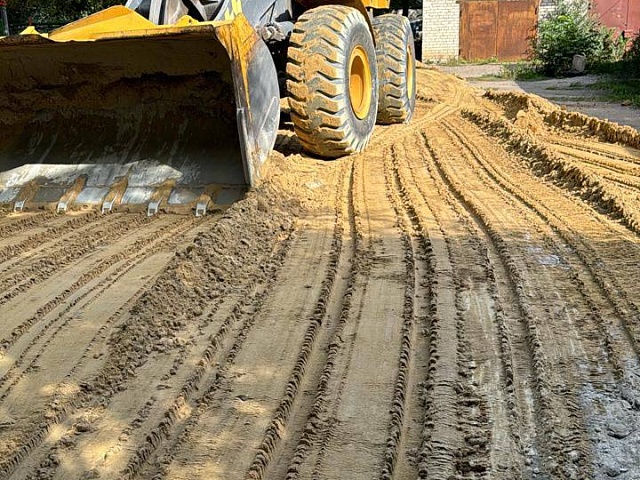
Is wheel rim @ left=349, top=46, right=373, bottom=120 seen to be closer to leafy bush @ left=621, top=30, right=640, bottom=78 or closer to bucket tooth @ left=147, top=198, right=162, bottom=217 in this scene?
bucket tooth @ left=147, top=198, right=162, bottom=217

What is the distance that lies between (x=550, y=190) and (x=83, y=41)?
3.78 metres

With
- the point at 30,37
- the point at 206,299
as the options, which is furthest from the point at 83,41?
the point at 206,299

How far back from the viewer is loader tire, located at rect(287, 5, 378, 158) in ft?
21.1

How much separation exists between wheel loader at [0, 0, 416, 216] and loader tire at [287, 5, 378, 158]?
1 centimetres

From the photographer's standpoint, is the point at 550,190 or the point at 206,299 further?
the point at 550,190

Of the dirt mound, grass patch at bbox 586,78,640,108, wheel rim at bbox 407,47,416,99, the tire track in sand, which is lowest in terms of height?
the tire track in sand

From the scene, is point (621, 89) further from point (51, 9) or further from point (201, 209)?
point (51, 9)

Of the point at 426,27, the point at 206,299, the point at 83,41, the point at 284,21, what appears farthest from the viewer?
the point at 426,27

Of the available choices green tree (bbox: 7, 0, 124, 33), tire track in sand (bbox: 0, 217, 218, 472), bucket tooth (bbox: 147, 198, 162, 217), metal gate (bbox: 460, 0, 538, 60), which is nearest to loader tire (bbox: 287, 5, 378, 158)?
bucket tooth (bbox: 147, 198, 162, 217)

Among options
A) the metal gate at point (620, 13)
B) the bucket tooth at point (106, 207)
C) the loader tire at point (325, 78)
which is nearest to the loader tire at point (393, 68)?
the loader tire at point (325, 78)

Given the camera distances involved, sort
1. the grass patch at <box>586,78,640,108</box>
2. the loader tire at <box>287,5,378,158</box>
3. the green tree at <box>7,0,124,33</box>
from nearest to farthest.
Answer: the loader tire at <box>287,5,378,158</box> < the grass patch at <box>586,78,640,108</box> < the green tree at <box>7,0,124,33</box>

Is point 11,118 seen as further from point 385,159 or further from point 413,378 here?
point 413,378

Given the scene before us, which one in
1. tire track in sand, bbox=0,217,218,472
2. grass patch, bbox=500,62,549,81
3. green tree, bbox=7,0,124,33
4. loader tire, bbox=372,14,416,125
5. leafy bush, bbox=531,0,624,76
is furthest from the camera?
green tree, bbox=7,0,124,33

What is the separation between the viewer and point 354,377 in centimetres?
310
